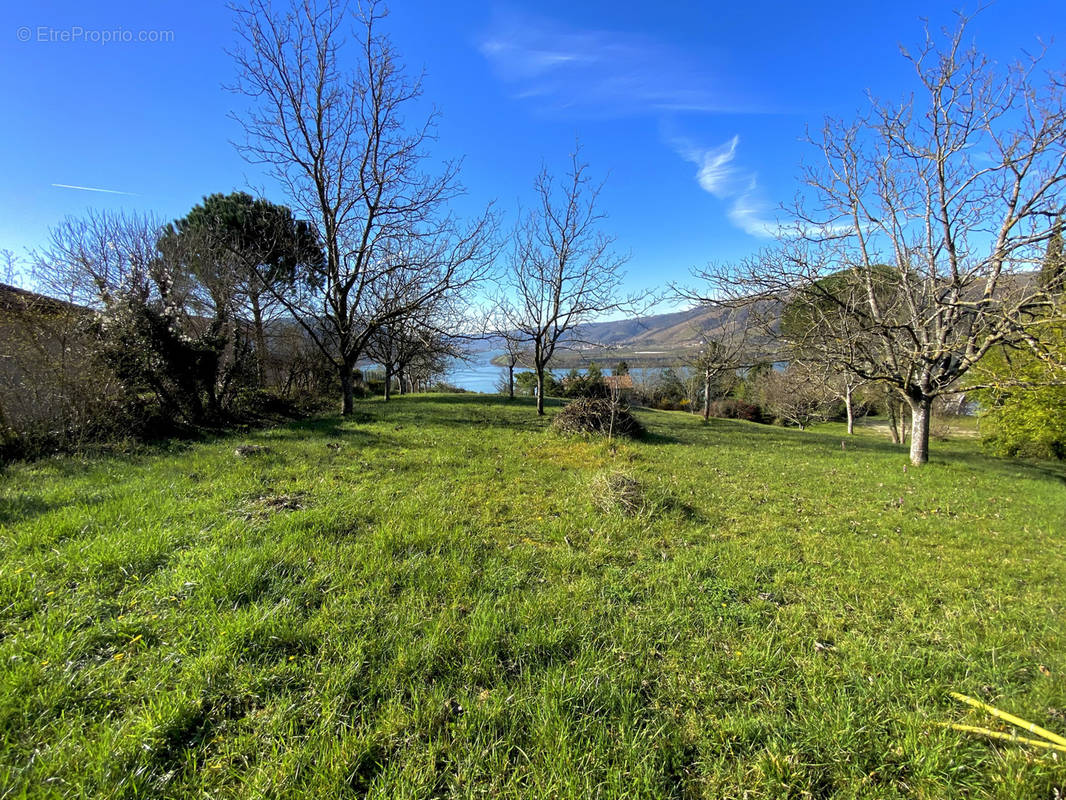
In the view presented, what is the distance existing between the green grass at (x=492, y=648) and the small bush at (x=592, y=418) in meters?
5.89

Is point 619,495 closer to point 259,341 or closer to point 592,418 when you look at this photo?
point 592,418

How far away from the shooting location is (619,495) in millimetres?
5016

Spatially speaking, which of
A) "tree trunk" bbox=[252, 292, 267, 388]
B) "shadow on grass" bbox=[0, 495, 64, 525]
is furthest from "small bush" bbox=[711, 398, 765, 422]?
"shadow on grass" bbox=[0, 495, 64, 525]

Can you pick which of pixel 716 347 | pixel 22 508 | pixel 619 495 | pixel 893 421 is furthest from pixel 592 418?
pixel 893 421

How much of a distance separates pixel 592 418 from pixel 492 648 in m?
9.06

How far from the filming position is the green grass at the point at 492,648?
1.60 metres

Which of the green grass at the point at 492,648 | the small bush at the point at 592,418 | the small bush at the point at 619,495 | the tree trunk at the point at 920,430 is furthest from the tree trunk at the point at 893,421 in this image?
the small bush at the point at 619,495

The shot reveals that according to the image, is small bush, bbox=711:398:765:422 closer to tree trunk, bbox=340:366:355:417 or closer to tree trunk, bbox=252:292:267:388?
tree trunk, bbox=340:366:355:417

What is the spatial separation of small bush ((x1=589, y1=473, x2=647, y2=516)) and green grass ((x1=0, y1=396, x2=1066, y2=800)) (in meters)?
0.26

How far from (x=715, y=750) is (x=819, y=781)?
406mm

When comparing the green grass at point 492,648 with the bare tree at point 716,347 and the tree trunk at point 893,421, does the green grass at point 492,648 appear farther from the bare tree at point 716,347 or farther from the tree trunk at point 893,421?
the tree trunk at point 893,421

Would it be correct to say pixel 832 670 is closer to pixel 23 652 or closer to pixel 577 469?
pixel 23 652

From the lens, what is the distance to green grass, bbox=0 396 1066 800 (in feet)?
5.26

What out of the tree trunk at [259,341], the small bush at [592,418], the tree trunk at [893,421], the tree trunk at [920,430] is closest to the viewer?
the tree trunk at [920,430]
